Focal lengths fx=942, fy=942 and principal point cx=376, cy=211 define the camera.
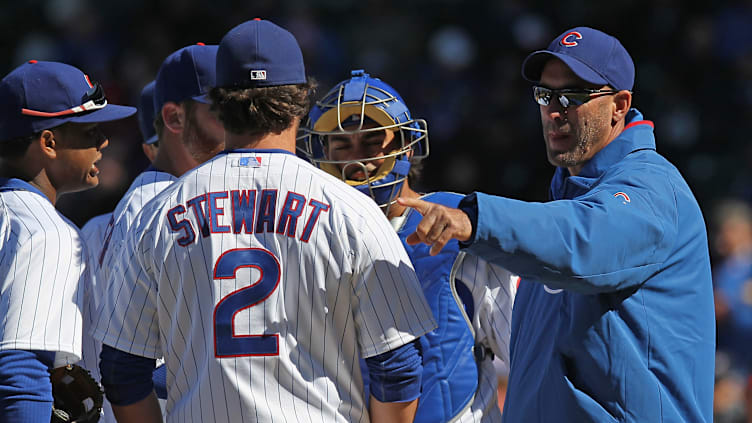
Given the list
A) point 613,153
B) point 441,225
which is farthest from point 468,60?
point 441,225

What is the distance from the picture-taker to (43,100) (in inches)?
123

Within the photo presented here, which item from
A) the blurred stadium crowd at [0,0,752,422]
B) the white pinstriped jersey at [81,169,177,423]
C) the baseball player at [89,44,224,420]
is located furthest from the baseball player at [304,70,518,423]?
the blurred stadium crowd at [0,0,752,422]

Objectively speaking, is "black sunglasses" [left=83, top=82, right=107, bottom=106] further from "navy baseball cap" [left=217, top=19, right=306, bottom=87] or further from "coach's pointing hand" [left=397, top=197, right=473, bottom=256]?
"coach's pointing hand" [left=397, top=197, right=473, bottom=256]

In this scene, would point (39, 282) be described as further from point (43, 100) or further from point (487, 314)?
point (487, 314)

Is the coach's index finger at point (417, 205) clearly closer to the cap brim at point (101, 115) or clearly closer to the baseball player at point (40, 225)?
the baseball player at point (40, 225)

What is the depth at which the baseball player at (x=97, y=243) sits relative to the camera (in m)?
3.14

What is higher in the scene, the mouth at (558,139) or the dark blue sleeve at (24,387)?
the mouth at (558,139)

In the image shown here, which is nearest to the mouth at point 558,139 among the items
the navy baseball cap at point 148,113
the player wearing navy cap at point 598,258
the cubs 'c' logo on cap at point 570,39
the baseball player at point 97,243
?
the player wearing navy cap at point 598,258

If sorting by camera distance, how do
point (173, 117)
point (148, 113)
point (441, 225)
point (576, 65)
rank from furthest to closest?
point (148, 113) → point (173, 117) → point (576, 65) → point (441, 225)

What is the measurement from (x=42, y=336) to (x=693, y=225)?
1.94 m

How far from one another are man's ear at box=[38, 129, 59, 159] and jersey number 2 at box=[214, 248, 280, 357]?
933 mm

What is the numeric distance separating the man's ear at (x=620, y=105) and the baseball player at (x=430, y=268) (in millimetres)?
693

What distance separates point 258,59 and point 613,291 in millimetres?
1198

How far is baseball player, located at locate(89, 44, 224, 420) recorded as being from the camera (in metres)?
3.51
